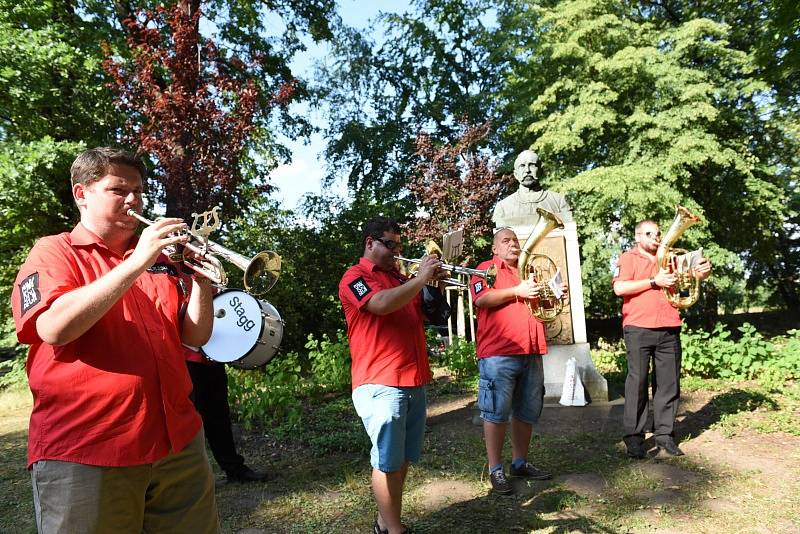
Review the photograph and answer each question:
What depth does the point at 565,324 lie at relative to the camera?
6895mm

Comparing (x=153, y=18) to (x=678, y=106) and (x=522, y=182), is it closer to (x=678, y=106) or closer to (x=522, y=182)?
(x=522, y=182)

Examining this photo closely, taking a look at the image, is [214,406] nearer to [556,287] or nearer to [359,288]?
[359,288]

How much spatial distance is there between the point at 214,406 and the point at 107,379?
2.81m

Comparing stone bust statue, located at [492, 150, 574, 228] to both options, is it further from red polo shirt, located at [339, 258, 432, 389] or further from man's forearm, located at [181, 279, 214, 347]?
man's forearm, located at [181, 279, 214, 347]

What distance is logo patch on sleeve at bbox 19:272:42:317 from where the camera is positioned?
180 cm

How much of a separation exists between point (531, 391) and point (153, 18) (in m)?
7.85

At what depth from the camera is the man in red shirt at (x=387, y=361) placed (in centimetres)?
309

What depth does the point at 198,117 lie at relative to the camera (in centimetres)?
774

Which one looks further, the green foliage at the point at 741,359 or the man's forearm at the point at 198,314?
the green foliage at the point at 741,359

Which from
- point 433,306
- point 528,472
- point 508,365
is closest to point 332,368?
point 528,472

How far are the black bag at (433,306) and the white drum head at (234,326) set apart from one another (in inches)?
72.9

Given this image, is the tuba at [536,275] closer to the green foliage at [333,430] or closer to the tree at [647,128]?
the green foliage at [333,430]

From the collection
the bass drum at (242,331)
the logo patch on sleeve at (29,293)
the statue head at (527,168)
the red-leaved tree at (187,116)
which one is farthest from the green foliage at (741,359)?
the logo patch on sleeve at (29,293)

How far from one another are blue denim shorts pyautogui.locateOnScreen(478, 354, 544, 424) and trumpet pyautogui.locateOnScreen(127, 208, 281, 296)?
222 centimetres
